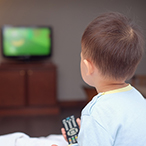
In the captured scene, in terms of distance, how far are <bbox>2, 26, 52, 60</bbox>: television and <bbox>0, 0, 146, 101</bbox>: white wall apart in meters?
0.18

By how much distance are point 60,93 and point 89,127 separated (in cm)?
381

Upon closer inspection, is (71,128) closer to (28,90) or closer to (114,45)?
(114,45)

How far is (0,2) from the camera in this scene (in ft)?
14.0

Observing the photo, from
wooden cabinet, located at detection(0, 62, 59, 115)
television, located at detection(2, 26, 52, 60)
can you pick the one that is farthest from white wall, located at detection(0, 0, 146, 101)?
wooden cabinet, located at detection(0, 62, 59, 115)

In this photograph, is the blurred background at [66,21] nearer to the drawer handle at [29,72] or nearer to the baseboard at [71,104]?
the baseboard at [71,104]

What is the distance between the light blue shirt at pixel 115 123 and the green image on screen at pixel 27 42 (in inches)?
141

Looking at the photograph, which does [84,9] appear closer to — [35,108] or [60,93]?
[60,93]

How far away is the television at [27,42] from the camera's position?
4227 millimetres

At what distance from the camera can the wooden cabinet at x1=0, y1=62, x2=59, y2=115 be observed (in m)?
3.91

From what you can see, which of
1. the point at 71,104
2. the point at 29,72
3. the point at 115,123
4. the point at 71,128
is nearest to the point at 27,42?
the point at 29,72

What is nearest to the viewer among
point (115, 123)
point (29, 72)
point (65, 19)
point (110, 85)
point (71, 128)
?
point (115, 123)

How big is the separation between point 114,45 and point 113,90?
0.16 m

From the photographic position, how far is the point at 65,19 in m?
4.40

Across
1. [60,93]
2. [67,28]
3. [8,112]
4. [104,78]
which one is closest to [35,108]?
[8,112]
